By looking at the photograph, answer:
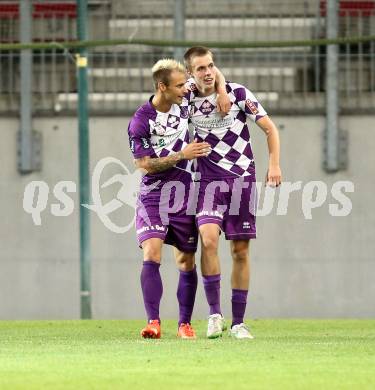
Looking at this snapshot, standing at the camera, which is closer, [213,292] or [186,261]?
[213,292]

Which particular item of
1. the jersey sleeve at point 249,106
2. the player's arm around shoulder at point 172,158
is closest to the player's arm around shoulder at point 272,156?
the jersey sleeve at point 249,106

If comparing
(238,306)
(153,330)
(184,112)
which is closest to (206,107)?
(184,112)

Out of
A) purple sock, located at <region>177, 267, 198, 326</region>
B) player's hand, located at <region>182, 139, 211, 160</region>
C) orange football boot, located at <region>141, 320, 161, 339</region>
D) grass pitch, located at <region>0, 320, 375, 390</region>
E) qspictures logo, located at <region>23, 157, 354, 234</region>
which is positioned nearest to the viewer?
grass pitch, located at <region>0, 320, 375, 390</region>

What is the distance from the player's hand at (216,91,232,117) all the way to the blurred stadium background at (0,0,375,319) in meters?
4.81

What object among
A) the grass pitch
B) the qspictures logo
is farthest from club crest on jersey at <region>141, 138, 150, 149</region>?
the qspictures logo

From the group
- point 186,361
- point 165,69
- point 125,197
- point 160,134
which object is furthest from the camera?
point 125,197

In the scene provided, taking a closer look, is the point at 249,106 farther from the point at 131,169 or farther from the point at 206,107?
the point at 131,169

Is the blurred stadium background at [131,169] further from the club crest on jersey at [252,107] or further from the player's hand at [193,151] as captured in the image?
the player's hand at [193,151]

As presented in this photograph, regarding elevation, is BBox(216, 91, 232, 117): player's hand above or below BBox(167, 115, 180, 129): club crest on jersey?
above

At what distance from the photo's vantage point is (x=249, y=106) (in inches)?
373

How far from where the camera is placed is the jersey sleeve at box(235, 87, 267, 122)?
31.0ft

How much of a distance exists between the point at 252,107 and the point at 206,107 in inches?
11.2

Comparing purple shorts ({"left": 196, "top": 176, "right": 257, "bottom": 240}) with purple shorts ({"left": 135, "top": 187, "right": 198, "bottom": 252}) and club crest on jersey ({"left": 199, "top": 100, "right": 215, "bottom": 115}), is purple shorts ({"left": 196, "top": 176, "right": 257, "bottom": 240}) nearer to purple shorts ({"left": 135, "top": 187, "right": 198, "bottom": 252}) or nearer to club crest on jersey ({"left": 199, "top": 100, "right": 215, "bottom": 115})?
purple shorts ({"left": 135, "top": 187, "right": 198, "bottom": 252})

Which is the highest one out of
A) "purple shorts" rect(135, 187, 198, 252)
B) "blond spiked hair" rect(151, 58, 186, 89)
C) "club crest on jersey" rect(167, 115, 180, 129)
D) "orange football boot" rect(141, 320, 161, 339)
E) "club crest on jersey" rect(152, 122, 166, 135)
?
"blond spiked hair" rect(151, 58, 186, 89)
